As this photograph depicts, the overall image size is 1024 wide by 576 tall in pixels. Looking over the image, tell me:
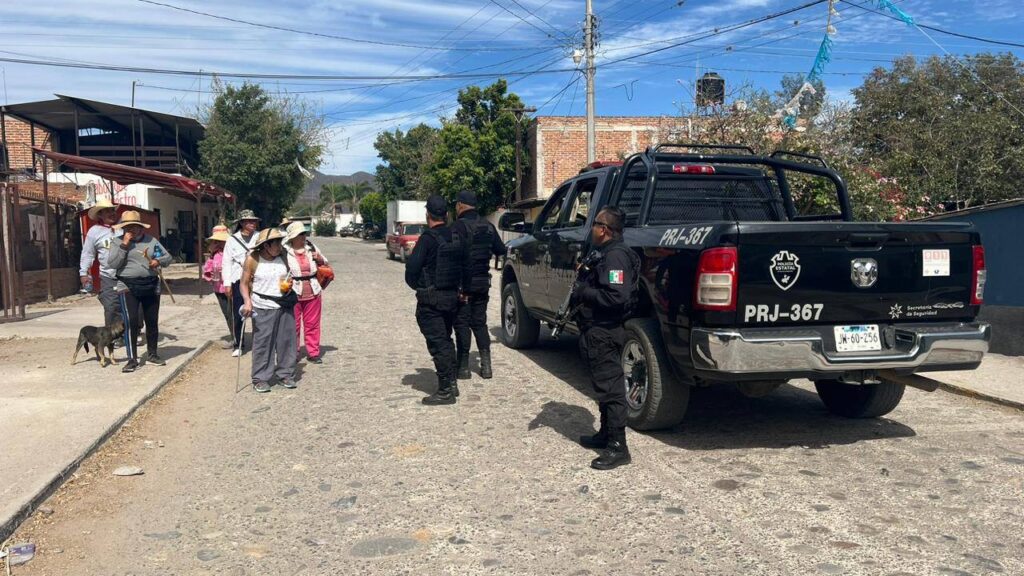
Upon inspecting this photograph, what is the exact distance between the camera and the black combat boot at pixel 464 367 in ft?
25.0

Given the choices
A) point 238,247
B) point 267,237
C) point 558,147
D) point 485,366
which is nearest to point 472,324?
point 485,366

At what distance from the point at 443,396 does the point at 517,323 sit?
8.66 feet

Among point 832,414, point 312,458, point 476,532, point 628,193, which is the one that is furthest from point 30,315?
point 832,414

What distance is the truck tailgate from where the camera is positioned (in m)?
4.64

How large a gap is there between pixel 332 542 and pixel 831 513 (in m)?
2.73

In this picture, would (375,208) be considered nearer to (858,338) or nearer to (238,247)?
(238,247)

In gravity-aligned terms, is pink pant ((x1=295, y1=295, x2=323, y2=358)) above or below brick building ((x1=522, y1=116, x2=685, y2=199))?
below

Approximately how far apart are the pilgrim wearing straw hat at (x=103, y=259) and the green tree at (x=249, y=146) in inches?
797

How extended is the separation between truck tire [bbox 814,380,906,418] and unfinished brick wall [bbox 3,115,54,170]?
105 ft

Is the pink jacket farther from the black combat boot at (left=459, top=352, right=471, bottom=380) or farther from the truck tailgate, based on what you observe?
the truck tailgate

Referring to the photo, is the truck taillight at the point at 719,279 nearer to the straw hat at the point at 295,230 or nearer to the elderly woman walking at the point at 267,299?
the elderly woman walking at the point at 267,299

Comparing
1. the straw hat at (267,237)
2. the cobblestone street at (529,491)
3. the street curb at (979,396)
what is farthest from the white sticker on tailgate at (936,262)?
the straw hat at (267,237)

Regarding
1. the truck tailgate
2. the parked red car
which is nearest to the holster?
the truck tailgate

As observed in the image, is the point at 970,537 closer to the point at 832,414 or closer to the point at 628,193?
the point at 832,414
